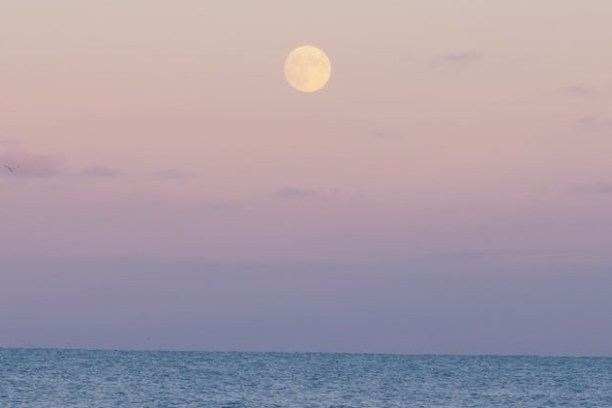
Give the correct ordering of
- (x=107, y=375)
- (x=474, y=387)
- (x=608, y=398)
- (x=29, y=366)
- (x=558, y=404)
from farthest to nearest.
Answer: (x=29, y=366)
(x=107, y=375)
(x=474, y=387)
(x=608, y=398)
(x=558, y=404)

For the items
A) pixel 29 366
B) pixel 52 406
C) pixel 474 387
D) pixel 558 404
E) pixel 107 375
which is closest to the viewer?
pixel 52 406

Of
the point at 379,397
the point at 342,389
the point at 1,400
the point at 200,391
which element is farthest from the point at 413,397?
the point at 1,400

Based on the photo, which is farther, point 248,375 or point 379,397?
point 248,375

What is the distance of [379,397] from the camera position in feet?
421

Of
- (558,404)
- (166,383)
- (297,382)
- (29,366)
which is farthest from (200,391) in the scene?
(29,366)

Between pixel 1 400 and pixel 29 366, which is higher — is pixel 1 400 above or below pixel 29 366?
below

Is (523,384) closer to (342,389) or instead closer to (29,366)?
(342,389)

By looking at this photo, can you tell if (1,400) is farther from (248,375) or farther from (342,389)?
(248,375)

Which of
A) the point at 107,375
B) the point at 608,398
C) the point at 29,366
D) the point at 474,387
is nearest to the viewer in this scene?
the point at 608,398

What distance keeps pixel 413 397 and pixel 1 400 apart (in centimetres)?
4450

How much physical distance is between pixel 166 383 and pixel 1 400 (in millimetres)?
39709

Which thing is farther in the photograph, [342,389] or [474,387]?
[474,387]

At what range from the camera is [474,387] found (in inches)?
6078

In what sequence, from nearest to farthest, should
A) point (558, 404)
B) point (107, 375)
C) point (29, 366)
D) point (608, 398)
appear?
1. point (558, 404)
2. point (608, 398)
3. point (107, 375)
4. point (29, 366)
